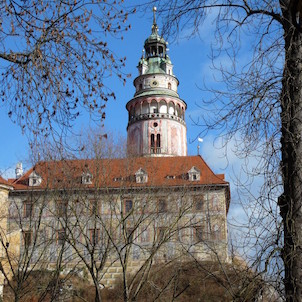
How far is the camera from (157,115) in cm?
4931

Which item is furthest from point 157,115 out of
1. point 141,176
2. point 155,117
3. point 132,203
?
point 132,203

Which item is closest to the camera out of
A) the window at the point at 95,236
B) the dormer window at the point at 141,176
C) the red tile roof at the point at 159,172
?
the window at the point at 95,236

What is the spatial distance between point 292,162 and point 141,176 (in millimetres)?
28112

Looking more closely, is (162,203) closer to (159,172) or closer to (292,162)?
(159,172)

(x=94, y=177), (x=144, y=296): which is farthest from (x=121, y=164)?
(x=144, y=296)

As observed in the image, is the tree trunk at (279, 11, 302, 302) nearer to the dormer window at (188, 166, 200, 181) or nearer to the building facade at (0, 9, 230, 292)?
the building facade at (0, 9, 230, 292)

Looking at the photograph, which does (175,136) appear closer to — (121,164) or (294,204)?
(121,164)

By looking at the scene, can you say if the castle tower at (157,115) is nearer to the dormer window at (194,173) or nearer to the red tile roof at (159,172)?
the red tile roof at (159,172)

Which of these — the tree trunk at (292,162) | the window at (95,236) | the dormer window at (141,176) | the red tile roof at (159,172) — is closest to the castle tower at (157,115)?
the red tile roof at (159,172)

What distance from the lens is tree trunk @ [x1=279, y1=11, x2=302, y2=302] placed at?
5125mm

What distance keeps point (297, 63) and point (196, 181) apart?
103ft

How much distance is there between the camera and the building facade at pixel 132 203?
65.5 feet

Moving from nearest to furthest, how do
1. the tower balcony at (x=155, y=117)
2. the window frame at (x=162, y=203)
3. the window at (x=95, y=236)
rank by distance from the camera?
the window at (x=95, y=236)
the window frame at (x=162, y=203)
the tower balcony at (x=155, y=117)

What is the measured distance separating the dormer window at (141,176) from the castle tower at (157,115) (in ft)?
37.8
